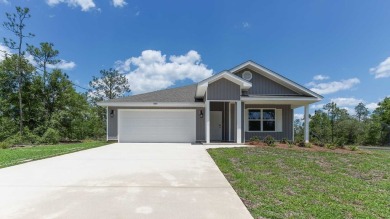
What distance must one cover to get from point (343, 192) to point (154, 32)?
18695 mm

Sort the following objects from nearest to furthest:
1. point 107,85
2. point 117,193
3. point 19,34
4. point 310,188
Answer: point 117,193 → point 310,188 → point 19,34 → point 107,85

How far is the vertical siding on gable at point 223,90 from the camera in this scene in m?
12.7

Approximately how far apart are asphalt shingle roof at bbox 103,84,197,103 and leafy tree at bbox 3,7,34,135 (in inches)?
306

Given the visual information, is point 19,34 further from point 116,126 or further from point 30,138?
point 116,126

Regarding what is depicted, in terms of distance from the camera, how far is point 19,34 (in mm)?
16922

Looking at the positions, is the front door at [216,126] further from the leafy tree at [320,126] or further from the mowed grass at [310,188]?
the leafy tree at [320,126]

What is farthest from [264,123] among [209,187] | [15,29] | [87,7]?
[15,29]

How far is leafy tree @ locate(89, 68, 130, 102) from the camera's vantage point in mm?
30656

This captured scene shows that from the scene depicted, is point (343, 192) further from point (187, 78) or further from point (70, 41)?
point (187, 78)

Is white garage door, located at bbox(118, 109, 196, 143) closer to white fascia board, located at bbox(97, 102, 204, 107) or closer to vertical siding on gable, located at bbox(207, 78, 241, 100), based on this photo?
white fascia board, located at bbox(97, 102, 204, 107)

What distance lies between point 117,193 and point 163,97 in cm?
1216

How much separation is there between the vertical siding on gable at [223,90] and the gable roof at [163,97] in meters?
2.68

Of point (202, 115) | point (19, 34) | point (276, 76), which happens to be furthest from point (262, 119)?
point (19, 34)

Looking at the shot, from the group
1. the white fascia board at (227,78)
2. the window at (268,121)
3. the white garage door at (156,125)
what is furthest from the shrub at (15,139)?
the window at (268,121)
